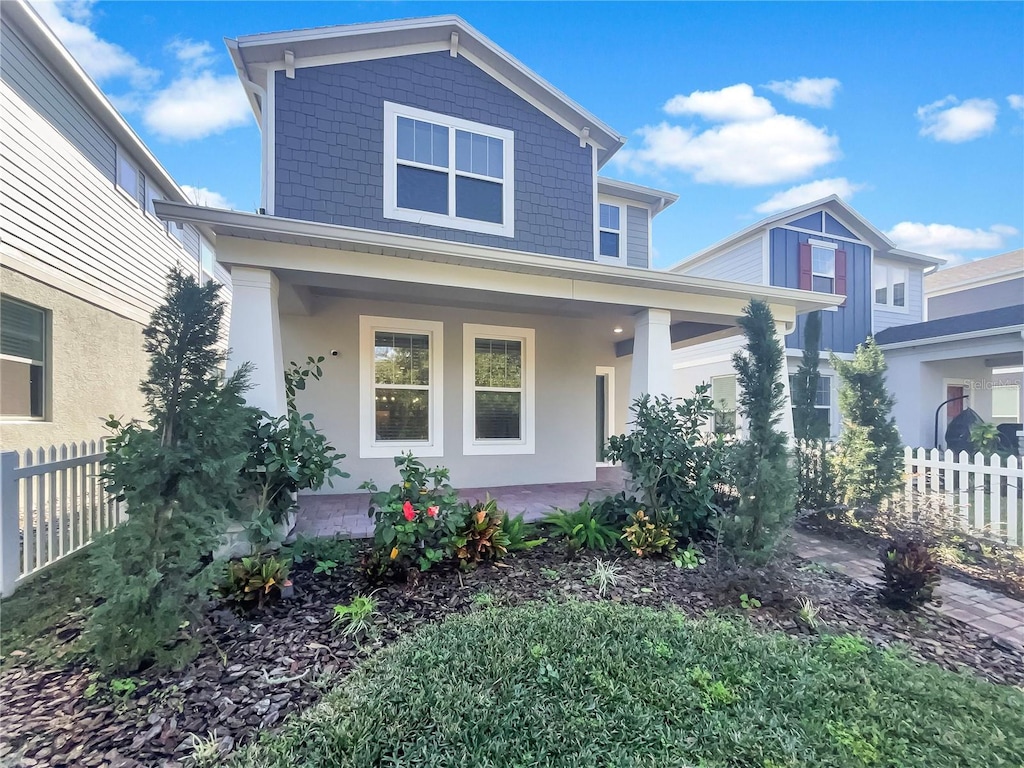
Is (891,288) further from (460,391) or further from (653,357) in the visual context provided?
(460,391)

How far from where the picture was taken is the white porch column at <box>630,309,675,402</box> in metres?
5.63

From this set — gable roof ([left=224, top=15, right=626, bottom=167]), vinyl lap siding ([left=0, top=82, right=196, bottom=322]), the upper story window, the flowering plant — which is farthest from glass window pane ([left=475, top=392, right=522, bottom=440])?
the upper story window

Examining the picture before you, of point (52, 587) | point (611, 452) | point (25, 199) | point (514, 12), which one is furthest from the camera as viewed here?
point (514, 12)

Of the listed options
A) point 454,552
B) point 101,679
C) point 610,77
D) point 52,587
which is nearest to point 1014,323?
point 610,77

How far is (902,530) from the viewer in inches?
210

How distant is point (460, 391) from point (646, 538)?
12.0ft

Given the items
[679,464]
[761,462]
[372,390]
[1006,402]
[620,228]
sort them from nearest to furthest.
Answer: [761,462], [679,464], [372,390], [620,228], [1006,402]

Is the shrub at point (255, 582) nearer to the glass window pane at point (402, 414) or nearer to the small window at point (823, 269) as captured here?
the glass window pane at point (402, 414)

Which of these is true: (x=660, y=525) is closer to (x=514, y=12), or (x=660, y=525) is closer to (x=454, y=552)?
(x=454, y=552)

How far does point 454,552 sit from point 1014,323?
12013 mm

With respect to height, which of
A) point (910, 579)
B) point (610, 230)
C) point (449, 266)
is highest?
point (610, 230)

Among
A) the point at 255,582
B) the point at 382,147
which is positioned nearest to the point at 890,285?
the point at 382,147

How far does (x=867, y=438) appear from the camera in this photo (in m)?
5.57

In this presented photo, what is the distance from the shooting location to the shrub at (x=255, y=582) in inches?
122
